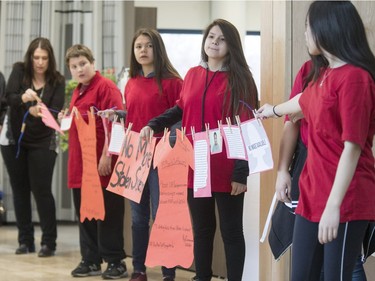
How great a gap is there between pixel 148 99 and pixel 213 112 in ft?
1.91

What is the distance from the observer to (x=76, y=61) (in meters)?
3.88

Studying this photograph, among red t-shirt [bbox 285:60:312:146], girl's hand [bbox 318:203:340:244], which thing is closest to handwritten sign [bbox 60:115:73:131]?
red t-shirt [bbox 285:60:312:146]

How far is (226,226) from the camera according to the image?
2965 millimetres

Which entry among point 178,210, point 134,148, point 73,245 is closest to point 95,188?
point 134,148

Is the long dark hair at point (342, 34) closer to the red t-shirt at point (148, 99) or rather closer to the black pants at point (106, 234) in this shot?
the red t-shirt at point (148, 99)

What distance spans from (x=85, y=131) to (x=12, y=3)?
306cm

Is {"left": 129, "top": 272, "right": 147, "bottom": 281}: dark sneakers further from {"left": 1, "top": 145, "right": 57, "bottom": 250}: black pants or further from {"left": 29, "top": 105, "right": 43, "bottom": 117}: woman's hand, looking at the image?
{"left": 29, "top": 105, "right": 43, "bottom": 117}: woman's hand

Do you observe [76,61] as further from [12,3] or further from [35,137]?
[12,3]

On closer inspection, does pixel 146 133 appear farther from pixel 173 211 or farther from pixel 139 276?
pixel 139 276

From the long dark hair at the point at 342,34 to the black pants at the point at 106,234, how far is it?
6.99 feet

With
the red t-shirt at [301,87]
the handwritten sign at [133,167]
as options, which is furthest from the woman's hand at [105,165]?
the red t-shirt at [301,87]

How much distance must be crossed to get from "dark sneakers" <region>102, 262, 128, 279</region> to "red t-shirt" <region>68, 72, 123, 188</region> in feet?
1.46

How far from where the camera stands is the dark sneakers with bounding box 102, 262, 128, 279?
3766 mm

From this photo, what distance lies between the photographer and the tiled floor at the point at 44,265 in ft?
12.6
